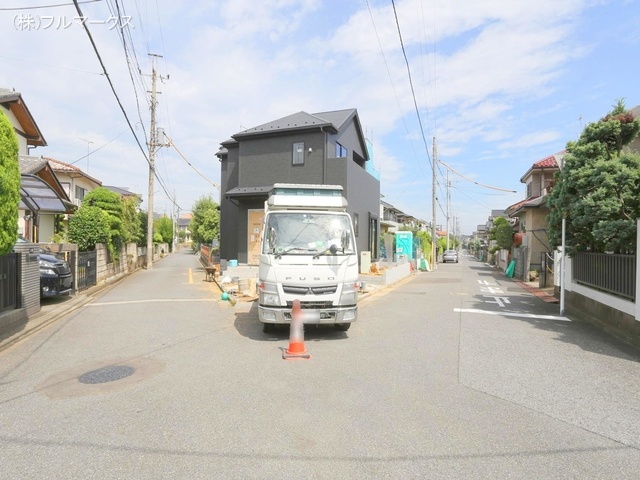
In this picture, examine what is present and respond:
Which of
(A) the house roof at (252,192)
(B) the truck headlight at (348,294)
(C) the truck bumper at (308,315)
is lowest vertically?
(C) the truck bumper at (308,315)

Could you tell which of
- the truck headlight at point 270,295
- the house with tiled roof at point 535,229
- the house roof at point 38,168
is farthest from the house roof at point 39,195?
the house with tiled roof at point 535,229

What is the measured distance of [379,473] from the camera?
10.1 feet

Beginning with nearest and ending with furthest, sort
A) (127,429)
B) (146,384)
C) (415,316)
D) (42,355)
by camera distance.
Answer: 1. (127,429)
2. (146,384)
3. (42,355)
4. (415,316)

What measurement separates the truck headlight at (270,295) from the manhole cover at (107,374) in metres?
2.23

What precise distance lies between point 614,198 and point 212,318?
8.64m

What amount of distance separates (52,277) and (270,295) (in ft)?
23.0

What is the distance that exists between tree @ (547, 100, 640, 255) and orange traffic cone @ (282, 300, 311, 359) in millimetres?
6257

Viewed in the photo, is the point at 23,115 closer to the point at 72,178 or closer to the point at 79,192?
the point at 72,178

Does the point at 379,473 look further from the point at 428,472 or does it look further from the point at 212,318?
the point at 212,318

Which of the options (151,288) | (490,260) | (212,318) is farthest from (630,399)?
(490,260)

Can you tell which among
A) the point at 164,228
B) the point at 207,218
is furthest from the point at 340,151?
the point at 164,228

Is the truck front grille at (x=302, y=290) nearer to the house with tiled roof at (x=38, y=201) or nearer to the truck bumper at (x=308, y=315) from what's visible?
the truck bumper at (x=308, y=315)

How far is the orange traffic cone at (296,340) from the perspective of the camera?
6.18 metres

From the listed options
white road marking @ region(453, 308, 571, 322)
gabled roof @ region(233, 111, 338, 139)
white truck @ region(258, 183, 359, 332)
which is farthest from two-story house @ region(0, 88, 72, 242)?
white road marking @ region(453, 308, 571, 322)
